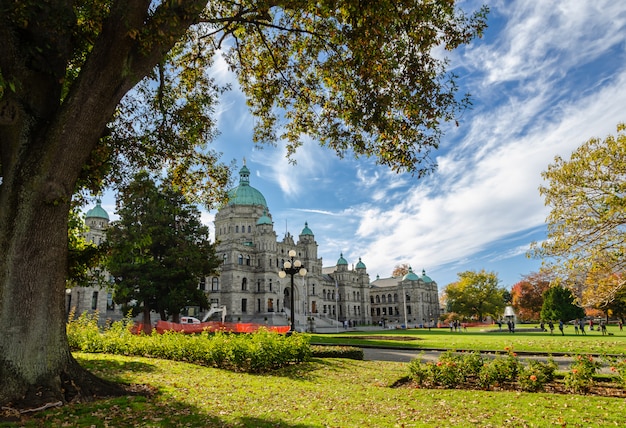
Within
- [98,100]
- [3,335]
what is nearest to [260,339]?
[3,335]

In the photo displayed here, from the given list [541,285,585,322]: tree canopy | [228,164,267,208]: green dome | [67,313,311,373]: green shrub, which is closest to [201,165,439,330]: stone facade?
[228,164,267,208]: green dome

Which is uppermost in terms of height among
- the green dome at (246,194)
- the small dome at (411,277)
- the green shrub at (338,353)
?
the green dome at (246,194)

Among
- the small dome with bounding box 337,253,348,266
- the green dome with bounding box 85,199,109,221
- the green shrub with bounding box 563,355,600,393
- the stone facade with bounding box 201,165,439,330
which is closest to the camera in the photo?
the green shrub with bounding box 563,355,600,393

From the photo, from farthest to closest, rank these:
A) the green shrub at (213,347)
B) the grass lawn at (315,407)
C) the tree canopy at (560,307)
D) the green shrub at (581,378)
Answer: the tree canopy at (560,307) < the green shrub at (213,347) < the green shrub at (581,378) < the grass lawn at (315,407)

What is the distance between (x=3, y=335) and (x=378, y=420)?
21.2 ft

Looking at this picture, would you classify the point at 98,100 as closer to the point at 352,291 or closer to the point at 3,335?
the point at 3,335

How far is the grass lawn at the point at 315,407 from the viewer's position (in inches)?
261

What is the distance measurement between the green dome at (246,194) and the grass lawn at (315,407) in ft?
198

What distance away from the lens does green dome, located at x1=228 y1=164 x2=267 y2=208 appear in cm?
7106

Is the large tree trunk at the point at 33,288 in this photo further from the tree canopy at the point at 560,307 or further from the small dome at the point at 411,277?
the small dome at the point at 411,277

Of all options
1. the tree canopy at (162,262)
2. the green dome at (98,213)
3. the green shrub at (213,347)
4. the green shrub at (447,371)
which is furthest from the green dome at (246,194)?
the green shrub at (447,371)

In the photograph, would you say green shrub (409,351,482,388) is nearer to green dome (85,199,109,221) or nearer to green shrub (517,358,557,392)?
green shrub (517,358,557,392)

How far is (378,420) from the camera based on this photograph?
6.85 meters

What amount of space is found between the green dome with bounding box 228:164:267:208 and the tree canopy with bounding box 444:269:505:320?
36.4m
